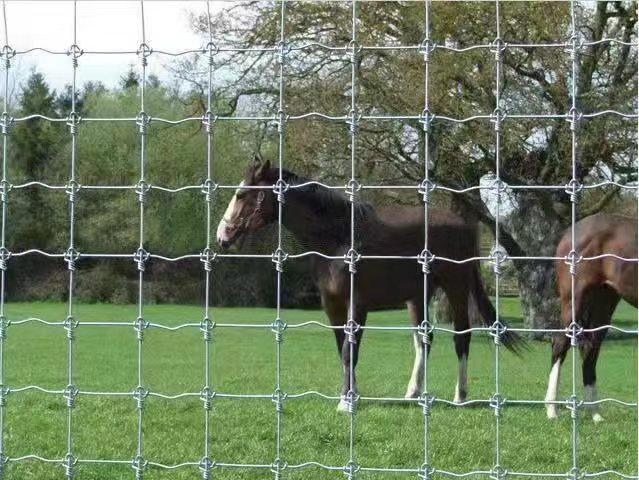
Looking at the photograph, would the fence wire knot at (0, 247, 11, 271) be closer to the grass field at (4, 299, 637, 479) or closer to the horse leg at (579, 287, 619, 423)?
the grass field at (4, 299, 637, 479)

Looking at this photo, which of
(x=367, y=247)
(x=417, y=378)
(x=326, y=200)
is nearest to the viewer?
(x=326, y=200)

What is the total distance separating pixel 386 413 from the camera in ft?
21.1

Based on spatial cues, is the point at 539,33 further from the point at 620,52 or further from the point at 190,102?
the point at 190,102

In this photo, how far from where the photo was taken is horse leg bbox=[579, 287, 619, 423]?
746 centimetres

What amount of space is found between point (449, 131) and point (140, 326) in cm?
457

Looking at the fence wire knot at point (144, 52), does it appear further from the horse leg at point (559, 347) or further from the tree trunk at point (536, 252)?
the horse leg at point (559, 347)

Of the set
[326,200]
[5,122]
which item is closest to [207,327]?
[5,122]

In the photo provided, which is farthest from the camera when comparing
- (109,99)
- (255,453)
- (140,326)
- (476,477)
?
(109,99)

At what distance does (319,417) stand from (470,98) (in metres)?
4.63

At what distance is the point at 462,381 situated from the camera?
786cm

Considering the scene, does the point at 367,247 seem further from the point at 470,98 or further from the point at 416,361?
the point at 470,98

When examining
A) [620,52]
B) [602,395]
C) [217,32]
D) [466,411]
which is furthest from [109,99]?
[620,52]

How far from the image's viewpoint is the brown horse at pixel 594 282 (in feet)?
23.4

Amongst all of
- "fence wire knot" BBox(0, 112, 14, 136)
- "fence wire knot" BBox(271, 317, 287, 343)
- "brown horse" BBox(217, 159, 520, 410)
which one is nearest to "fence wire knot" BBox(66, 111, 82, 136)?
"fence wire knot" BBox(0, 112, 14, 136)
